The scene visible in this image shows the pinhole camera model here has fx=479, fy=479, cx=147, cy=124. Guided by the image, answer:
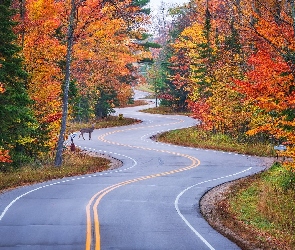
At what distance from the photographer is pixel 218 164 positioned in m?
30.7

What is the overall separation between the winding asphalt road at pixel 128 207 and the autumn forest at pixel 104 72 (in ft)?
12.0

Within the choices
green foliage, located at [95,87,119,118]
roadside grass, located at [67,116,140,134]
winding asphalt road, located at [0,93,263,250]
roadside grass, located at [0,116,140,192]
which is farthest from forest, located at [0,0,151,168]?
green foliage, located at [95,87,119,118]

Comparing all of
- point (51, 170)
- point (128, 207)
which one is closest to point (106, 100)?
point (51, 170)

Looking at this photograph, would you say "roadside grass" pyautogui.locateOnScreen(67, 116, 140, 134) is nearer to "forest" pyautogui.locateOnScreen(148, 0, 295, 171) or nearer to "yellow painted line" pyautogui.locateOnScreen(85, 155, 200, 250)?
"forest" pyautogui.locateOnScreen(148, 0, 295, 171)

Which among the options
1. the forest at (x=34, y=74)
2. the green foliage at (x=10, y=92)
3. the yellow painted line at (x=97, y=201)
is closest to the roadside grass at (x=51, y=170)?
the forest at (x=34, y=74)

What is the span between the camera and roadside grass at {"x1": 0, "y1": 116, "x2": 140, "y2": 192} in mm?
24000

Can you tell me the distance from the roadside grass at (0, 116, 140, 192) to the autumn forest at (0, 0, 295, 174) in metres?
0.88

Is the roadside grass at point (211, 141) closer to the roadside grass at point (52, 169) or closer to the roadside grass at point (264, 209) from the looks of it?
the roadside grass at point (52, 169)

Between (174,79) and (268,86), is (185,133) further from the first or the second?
(268,86)

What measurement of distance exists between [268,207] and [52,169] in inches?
538

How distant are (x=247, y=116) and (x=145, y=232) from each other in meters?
26.6

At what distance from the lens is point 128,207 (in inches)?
702

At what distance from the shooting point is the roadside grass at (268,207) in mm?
14578

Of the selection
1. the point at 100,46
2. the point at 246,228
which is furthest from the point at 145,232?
the point at 100,46
